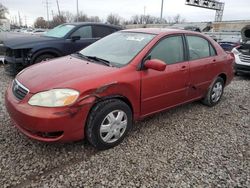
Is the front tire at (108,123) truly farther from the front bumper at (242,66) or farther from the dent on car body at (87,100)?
the front bumper at (242,66)

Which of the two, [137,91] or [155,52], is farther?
[155,52]

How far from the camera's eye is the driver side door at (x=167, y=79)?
3311mm

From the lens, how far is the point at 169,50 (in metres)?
3.68

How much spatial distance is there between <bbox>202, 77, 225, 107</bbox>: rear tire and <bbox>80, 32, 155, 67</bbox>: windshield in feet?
6.03

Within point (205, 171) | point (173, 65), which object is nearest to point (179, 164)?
point (205, 171)

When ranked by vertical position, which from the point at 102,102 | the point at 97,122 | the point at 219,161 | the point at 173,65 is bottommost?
the point at 219,161

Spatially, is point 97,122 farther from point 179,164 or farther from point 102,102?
point 179,164

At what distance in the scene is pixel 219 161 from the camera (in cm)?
294

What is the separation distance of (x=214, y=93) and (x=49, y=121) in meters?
3.46

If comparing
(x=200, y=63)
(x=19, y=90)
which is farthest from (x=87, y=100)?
(x=200, y=63)

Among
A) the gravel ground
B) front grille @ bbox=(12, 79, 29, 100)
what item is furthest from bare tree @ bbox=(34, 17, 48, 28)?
the gravel ground

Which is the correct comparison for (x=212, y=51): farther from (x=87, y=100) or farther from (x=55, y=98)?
(x=55, y=98)

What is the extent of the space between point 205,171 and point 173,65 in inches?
64.4

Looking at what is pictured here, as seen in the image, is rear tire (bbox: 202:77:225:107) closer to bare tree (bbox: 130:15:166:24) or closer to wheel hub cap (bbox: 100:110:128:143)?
wheel hub cap (bbox: 100:110:128:143)
